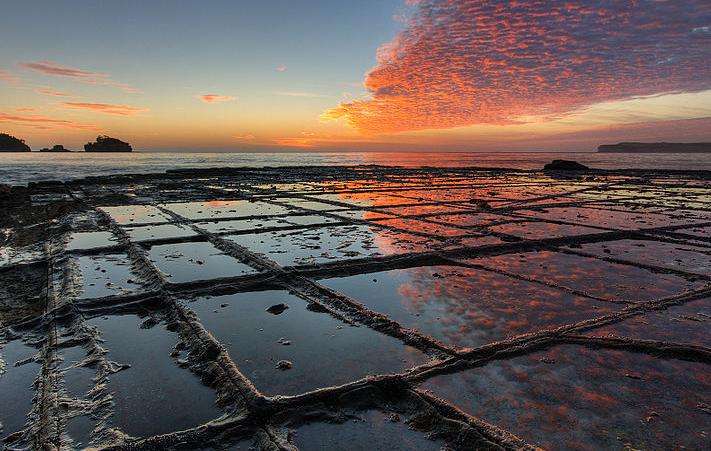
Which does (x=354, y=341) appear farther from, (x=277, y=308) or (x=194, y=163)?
(x=194, y=163)

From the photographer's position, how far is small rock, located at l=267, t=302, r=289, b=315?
3834mm

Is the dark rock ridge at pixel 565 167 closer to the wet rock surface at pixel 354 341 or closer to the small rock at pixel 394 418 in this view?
the wet rock surface at pixel 354 341

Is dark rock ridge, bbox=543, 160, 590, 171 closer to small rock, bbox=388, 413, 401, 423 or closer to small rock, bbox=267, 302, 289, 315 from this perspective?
small rock, bbox=267, 302, 289, 315

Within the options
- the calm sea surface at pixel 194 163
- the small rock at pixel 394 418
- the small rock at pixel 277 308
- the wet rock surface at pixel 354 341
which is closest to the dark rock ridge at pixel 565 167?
the calm sea surface at pixel 194 163

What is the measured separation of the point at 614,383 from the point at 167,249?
5.71m

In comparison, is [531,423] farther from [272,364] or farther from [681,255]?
[681,255]

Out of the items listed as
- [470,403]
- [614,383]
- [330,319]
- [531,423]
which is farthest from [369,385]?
[614,383]

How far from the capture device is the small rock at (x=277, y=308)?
3834 millimetres

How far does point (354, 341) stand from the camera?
10.5ft

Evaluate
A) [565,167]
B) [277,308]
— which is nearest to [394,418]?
[277,308]

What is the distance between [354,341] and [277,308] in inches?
40.3

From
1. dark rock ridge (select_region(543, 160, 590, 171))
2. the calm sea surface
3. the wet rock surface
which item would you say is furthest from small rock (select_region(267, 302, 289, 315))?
dark rock ridge (select_region(543, 160, 590, 171))

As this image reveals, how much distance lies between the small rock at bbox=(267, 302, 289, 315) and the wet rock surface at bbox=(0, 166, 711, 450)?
0.14 feet

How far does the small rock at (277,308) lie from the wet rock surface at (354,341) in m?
0.04
